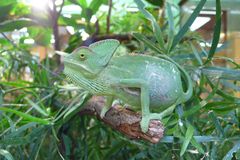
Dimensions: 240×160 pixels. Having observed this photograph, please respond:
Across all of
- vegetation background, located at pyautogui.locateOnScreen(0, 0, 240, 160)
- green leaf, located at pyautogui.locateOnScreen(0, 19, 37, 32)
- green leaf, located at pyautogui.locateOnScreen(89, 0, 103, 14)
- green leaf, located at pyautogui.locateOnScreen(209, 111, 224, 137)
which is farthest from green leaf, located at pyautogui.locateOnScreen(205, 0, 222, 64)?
green leaf, located at pyautogui.locateOnScreen(0, 19, 37, 32)

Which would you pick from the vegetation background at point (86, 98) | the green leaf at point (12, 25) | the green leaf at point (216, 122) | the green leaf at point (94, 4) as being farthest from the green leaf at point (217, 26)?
the green leaf at point (12, 25)

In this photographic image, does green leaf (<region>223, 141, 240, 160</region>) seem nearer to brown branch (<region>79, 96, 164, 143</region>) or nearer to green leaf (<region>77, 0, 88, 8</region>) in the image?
brown branch (<region>79, 96, 164, 143</region>)

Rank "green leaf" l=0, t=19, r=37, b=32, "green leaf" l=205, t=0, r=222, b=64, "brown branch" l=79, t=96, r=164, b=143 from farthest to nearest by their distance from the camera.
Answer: "green leaf" l=0, t=19, r=37, b=32, "green leaf" l=205, t=0, r=222, b=64, "brown branch" l=79, t=96, r=164, b=143

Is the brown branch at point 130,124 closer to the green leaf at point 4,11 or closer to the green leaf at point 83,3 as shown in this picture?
the green leaf at point 83,3

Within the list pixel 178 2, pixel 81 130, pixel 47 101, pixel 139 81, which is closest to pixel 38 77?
pixel 47 101

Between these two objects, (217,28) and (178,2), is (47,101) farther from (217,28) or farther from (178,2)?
(178,2)
